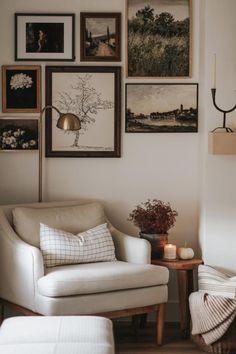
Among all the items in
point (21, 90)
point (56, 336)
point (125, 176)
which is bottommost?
point (56, 336)

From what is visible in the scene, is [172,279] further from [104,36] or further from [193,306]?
[104,36]

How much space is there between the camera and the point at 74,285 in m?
4.11

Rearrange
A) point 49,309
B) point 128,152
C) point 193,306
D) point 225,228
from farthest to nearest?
point 128,152 → point 225,228 → point 193,306 → point 49,309

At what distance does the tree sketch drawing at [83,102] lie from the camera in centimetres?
513

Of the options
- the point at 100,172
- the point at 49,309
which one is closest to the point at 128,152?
the point at 100,172

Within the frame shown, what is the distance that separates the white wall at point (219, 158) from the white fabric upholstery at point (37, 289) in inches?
21.0

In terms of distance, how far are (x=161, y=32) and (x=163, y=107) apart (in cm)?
55

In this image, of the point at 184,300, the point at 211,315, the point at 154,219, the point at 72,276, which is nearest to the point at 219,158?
the point at 154,219

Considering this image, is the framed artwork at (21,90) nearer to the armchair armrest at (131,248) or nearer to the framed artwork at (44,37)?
the framed artwork at (44,37)

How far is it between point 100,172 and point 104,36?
99 cm

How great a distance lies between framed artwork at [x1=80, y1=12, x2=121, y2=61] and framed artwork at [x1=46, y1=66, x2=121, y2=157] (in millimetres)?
91

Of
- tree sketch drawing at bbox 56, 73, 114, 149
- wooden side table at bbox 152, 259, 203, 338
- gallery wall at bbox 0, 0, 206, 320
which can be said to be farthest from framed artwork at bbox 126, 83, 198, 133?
wooden side table at bbox 152, 259, 203, 338

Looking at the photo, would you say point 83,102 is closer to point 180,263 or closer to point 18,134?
point 18,134

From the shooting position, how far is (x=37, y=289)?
13.7ft
